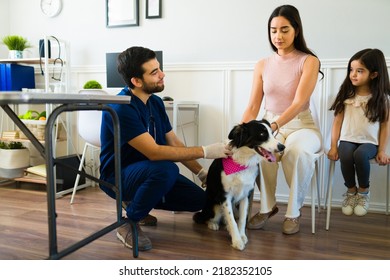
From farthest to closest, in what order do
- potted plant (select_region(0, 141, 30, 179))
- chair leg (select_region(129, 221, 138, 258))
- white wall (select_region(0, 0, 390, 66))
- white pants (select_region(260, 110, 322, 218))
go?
potted plant (select_region(0, 141, 30, 179)) < white wall (select_region(0, 0, 390, 66)) < white pants (select_region(260, 110, 322, 218)) < chair leg (select_region(129, 221, 138, 258))

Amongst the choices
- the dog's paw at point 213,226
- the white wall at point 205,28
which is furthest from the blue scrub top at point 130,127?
the white wall at point 205,28

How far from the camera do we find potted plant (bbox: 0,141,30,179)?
3.18 metres

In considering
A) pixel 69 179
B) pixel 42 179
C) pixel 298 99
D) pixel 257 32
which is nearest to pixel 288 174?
pixel 298 99

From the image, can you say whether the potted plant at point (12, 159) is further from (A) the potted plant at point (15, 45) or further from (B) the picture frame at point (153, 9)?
(B) the picture frame at point (153, 9)

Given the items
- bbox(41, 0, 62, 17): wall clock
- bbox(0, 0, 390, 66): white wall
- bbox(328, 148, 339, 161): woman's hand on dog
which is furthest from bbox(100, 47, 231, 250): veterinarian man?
bbox(41, 0, 62, 17): wall clock

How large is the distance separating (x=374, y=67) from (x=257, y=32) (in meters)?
0.93

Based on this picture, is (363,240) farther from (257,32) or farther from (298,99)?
(257,32)

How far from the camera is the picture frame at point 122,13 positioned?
3.12m

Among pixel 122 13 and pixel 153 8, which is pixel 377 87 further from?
pixel 122 13

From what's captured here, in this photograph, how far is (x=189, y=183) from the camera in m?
2.11

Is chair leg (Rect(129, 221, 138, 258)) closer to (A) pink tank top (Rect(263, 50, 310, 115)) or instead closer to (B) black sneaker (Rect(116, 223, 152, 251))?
(B) black sneaker (Rect(116, 223, 152, 251))

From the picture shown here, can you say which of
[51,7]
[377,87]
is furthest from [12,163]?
[377,87]

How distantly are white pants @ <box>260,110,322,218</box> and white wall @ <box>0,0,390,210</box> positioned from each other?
23.7 inches

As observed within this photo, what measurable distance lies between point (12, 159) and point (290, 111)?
2407 millimetres
